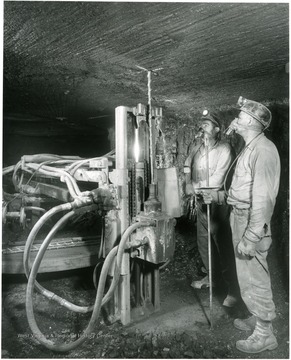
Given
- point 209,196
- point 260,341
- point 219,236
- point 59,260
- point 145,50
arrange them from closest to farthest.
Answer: point 145,50, point 260,341, point 209,196, point 59,260, point 219,236

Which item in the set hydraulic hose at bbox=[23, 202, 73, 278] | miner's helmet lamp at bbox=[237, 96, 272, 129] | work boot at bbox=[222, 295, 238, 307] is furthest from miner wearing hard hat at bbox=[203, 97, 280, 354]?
hydraulic hose at bbox=[23, 202, 73, 278]

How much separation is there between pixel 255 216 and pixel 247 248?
27cm

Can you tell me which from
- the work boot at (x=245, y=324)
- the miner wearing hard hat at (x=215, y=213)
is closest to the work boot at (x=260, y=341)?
the work boot at (x=245, y=324)

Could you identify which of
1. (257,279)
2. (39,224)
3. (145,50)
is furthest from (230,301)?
(145,50)

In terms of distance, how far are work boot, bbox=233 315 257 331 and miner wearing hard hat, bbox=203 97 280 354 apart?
297 millimetres

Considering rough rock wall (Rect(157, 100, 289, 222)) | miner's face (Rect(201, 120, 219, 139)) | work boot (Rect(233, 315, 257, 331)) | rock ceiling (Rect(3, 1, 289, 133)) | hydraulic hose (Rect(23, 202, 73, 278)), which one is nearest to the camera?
rock ceiling (Rect(3, 1, 289, 133))

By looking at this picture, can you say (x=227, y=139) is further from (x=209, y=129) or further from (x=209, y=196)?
(x=209, y=196)

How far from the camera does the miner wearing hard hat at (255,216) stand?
2.38 m

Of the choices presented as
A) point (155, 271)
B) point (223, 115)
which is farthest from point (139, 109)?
point (223, 115)

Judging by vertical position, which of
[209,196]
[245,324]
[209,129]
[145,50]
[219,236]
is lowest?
[245,324]

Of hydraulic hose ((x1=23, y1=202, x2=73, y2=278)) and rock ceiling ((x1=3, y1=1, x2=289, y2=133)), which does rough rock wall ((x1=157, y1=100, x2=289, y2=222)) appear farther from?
hydraulic hose ((x1=23, y1=202, x2=73, y2=278))

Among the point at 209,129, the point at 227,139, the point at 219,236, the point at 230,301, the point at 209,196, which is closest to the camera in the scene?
the point at 209,196

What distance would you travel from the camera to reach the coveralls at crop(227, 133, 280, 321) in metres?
2.38

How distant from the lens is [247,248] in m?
2.39
